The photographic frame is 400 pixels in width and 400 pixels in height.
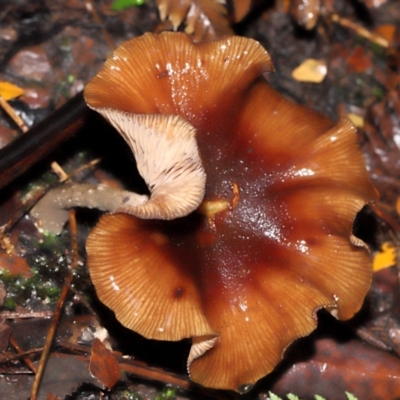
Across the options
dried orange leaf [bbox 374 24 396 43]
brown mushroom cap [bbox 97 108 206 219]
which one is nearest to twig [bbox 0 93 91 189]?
brown mushroom cap [bbox 97 108 206 219]

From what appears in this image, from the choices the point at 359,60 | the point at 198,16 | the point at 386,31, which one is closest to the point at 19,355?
the point at 198,16

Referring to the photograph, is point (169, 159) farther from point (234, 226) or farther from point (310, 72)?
point (310, 72)

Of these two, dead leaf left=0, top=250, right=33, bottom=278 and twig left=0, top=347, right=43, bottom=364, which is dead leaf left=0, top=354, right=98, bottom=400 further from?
dead leaf left=0, top=250, right=33, bottom=278

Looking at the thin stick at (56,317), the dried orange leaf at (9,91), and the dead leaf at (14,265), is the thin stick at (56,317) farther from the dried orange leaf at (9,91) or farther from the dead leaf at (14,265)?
the dried orange leaf at (9,91)

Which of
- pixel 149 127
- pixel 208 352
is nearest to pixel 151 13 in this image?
pixel 149 127

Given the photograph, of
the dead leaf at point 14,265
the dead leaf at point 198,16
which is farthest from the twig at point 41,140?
the dead leaf at point 198,16

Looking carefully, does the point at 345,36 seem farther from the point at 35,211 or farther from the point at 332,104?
the point at 35,211
